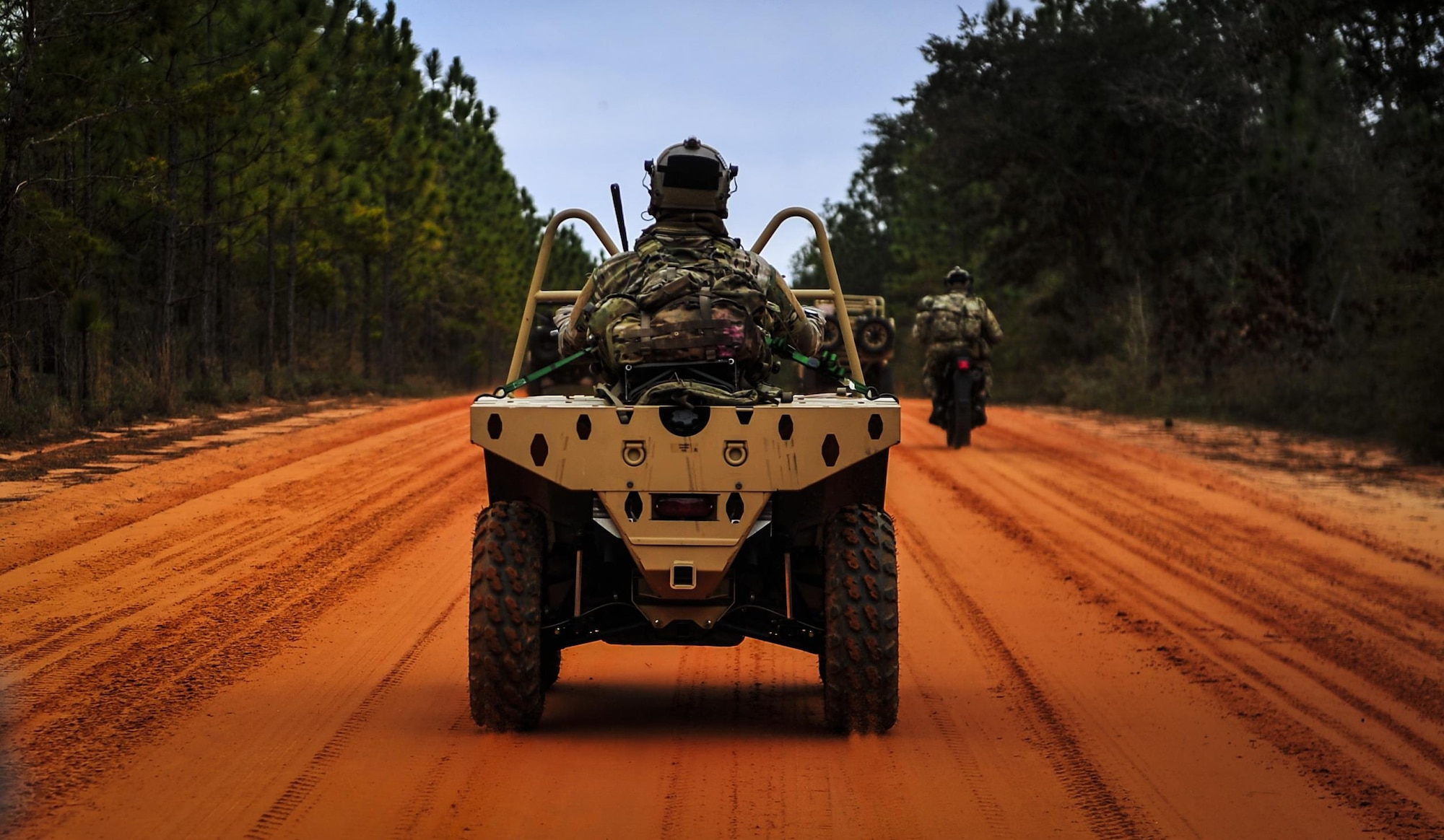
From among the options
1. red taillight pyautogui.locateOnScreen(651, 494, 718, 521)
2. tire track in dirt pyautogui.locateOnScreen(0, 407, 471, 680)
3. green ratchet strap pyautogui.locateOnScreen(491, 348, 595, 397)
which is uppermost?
green ratchet strap pyautogui.locateOnScreen(491, 348, 595, 397)

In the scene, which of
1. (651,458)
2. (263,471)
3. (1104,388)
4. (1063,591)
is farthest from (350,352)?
(651,458)

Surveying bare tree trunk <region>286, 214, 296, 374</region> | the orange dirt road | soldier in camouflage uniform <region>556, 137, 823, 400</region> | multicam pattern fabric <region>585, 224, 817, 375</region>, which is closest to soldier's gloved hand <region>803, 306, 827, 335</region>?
soldier in camouflage uniform <region>556, 137, 823, 400</region>

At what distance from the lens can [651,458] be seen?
5.93 meters

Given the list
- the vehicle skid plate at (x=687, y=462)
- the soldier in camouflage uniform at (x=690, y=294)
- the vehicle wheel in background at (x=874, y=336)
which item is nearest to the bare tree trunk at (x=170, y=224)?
the vehicle wheel in background at (x=874, y=336)

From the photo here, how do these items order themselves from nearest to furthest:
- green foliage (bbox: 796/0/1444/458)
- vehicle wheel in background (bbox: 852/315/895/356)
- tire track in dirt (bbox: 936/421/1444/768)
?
tire track in dirt (bbox: 936/421/1444/768) → vehicle wheel in background (bbox: 852/315/895/356) → green foliage (bbox: 796/0/1444/458)

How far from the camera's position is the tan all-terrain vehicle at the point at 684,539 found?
5.93 metres

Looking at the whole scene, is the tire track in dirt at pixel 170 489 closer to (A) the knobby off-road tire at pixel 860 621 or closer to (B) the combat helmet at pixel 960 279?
(A) the knobby off-road tire at pixel 860 621

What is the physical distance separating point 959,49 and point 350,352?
59.5 feet

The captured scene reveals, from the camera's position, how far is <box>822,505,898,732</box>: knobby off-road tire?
20.1 ft

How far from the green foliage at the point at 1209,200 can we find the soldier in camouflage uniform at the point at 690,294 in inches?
577

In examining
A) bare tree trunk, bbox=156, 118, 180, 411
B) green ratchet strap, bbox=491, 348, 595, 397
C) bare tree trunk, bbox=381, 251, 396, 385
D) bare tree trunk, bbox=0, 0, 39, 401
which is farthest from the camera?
bare tree trunk, bbox=381, 251, 396, 385

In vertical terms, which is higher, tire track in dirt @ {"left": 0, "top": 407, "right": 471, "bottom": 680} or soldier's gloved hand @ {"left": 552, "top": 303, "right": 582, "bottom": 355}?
soldier's gloved hand @ {"left": 552, "top": 303, "right": 582, "bottom": 355}

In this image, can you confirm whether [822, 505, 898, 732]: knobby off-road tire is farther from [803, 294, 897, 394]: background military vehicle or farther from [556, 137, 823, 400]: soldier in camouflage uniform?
[803, 294, 897, 394]: background military vehicle

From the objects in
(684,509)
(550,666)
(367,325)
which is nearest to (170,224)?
(367,325)
